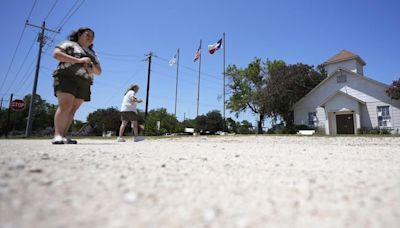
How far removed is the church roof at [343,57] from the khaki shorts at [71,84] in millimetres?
28658

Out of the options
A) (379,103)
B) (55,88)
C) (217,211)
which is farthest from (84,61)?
(379,103)

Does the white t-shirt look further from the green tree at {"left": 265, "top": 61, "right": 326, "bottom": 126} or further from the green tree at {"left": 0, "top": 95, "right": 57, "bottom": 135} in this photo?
the green tree at {"left": 0, "top": 95, "right": 57, "bottom": 135}

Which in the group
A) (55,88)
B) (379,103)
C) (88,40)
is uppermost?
(379,103)

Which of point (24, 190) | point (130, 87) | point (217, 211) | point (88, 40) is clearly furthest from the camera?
point (130, 87)

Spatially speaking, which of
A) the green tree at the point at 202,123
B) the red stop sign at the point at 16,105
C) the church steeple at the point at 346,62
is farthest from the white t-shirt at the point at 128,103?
the green tree at the point at 202,123

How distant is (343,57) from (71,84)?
2936cm

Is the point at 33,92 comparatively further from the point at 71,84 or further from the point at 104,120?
the point at 104,120

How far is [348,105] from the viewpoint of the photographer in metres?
21.5

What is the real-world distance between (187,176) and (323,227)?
898 mm

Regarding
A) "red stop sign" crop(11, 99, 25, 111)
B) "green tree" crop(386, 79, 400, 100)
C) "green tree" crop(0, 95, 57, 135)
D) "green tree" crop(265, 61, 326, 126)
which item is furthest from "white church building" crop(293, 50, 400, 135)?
"green tree" crop(0, 95, 57, 135)

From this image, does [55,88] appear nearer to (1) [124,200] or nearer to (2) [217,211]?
(1) [124,200]

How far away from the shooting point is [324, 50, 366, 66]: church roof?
83.7ft

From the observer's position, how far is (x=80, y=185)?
1218 mm

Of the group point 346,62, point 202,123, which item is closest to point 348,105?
point 346,62
